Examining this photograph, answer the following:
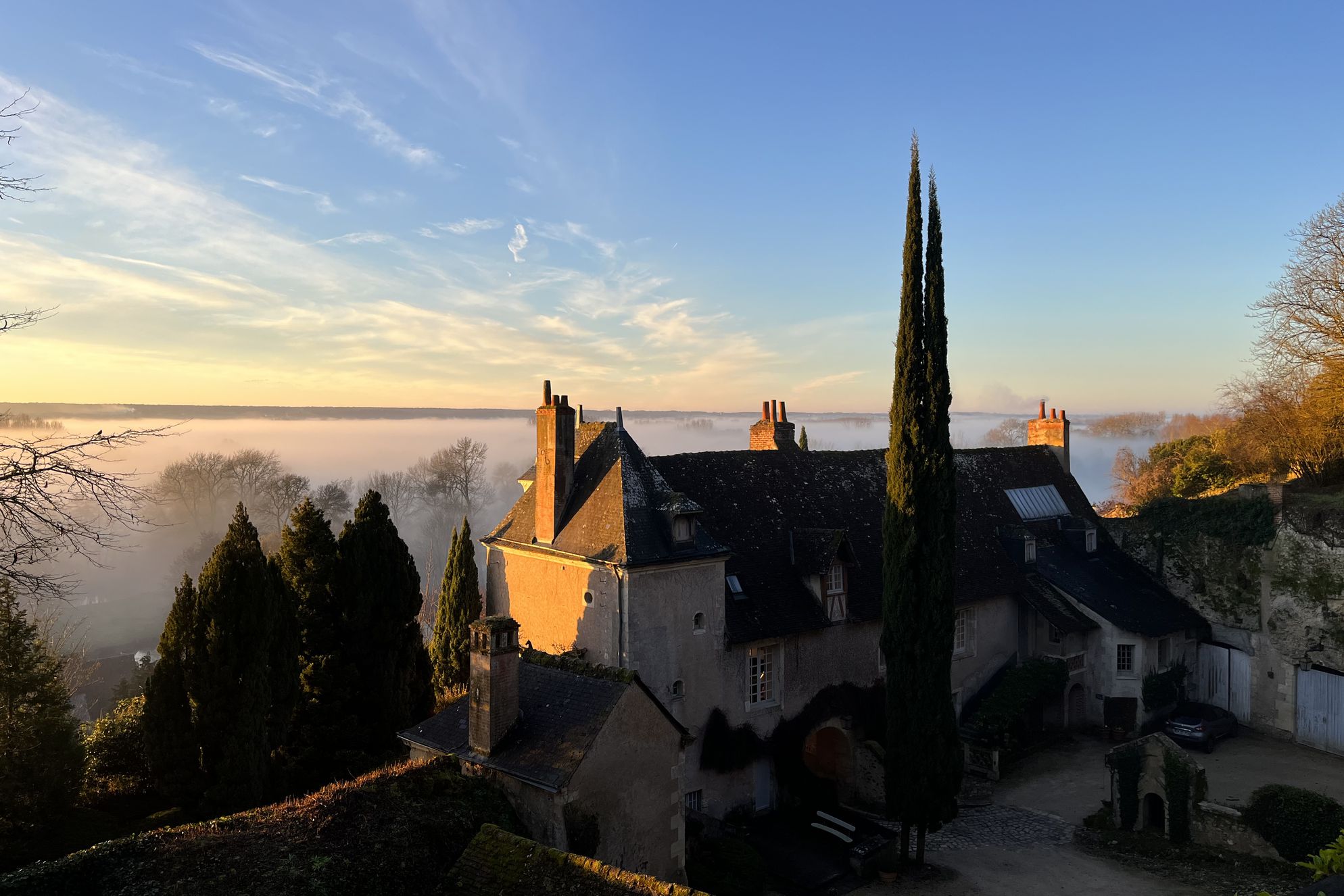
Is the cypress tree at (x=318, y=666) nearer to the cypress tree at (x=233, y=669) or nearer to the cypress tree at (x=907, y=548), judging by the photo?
the cypress tree at (x=233, y=669)

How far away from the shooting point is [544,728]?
657 inches

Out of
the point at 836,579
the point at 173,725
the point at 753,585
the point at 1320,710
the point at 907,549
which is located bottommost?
the point at 1320,710

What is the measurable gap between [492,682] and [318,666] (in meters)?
9.94

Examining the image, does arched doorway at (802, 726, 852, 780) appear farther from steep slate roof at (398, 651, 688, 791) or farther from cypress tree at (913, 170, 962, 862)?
steep slate roof at (398, 651, 688, 791)

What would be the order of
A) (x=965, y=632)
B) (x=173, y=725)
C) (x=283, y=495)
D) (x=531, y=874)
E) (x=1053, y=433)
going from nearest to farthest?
(x=531, y=874) < (x=173, y=725) < (x=965, y=632) < (x=1053, y=433) < (x=283, y=495)

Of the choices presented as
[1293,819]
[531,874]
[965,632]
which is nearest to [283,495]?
[965,632]

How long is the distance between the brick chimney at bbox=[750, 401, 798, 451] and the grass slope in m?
20.3

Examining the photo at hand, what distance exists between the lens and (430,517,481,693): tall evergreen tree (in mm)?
30359

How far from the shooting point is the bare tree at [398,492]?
81.9 meters

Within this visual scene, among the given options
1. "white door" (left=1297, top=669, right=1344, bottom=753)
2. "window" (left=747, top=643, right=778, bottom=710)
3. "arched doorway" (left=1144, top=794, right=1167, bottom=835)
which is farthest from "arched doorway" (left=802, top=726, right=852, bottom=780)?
"white door" (left=1297, top=669, right=1344, bottom=753)

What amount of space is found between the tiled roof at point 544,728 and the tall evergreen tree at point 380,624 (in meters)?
6.25

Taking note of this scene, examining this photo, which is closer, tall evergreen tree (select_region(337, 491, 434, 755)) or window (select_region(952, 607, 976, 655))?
tall evergreen tree (select_region(337, 491, 434, 755))

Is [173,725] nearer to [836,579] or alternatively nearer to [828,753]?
[836,579]

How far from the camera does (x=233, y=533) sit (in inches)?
835
